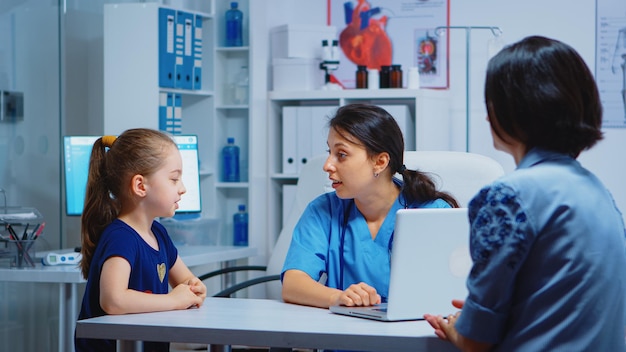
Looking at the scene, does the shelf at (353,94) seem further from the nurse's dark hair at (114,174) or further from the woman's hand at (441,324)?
the woman's hand at (441,324)

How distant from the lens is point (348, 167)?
89.1 inches

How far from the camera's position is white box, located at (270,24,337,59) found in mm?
4961

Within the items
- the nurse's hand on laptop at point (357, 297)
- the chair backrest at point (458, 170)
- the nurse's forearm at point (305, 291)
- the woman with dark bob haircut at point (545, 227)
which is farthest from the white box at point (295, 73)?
the woman with dark bob haircut at point (545, 227)

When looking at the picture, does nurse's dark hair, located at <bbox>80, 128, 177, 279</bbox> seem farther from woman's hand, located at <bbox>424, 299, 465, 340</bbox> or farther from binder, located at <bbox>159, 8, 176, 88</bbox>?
binder, located at <bbox>159, 8, 176, 88</bbox>

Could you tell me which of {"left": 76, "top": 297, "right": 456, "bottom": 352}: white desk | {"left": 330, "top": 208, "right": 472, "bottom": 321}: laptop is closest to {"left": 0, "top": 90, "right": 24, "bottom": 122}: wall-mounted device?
{"left": 76, "top": 297, "right": 456, "bottom": 352}: white desk

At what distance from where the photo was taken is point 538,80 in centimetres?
137

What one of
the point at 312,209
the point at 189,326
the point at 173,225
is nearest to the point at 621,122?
the point at 173,225

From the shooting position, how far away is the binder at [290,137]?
4.95 metres

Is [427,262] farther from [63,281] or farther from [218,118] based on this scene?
[218,118]

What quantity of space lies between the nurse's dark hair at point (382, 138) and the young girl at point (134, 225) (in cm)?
44

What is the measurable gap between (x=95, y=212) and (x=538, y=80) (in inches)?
44.4

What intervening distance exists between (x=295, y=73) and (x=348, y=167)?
9.18 feet

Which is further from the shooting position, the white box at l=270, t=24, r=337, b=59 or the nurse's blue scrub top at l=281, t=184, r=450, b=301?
the white box at l=270, t=24, r=337, b=59

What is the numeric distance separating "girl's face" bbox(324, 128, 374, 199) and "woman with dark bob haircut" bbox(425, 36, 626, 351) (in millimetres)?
852
